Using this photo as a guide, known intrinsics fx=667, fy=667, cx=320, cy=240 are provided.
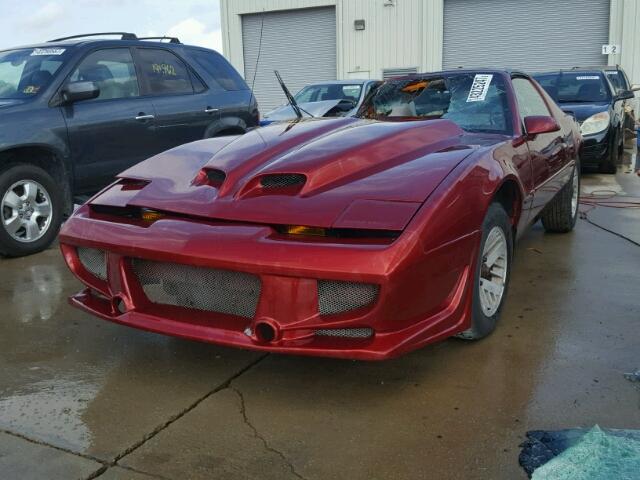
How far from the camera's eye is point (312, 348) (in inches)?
99.0

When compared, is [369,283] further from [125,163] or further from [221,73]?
[221,73]

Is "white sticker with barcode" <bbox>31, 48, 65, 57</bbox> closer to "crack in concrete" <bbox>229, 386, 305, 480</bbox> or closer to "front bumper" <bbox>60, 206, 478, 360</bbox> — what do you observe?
"front bumper" <bbox>60, 206, 478, 360</bbox>

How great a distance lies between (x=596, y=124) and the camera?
896cm

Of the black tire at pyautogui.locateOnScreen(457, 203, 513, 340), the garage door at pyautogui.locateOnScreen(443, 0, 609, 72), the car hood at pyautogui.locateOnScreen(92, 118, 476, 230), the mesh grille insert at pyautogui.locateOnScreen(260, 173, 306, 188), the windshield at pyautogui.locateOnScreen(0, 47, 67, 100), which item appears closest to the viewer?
the car hood at pyautogui.locateOnScreen(92, 118, 476, 230)

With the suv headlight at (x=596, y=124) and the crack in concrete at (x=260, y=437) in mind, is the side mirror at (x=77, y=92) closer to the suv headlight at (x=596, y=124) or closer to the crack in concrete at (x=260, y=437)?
the crack in concrete at (x=260, y=437)

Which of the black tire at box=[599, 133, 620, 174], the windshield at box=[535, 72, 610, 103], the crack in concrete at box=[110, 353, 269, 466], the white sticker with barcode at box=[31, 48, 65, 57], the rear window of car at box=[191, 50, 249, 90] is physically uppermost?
the white sticker with barcode at box=[31, 48, 65, 57]

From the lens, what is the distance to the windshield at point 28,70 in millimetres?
5289

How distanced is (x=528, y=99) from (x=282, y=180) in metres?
2.48

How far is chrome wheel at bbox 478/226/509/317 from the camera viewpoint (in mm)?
3189

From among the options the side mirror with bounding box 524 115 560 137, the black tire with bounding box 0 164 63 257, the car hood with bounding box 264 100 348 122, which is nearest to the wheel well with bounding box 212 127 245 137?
the black tire with bounding box 0 164 63 257

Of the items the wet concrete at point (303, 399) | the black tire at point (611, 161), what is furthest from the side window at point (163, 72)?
the black tire at point (611, 161)

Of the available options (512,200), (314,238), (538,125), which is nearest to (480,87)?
(538,125)

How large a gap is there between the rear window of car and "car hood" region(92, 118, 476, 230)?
10.3 ft

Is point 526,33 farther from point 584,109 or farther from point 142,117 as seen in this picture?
point 142,117
